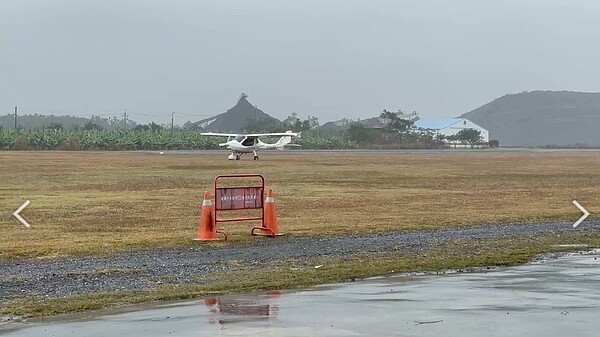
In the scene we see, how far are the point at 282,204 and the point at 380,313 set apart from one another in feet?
59.2

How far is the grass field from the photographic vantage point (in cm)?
1927

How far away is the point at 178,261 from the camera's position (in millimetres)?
15125

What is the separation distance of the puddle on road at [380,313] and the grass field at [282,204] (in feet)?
20.2

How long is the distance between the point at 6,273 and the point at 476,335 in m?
7.48

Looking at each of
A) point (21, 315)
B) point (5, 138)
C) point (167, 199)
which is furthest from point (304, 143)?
point (21, 315)

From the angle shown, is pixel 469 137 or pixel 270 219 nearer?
pixel 270 219

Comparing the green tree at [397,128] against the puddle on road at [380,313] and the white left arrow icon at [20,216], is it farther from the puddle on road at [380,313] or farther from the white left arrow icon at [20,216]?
the puddle on road at [380,313]

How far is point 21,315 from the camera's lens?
1018cm

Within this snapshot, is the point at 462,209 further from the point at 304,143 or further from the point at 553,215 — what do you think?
the point at 304,143

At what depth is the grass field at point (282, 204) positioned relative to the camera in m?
19.3

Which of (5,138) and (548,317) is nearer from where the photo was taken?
(548,317)

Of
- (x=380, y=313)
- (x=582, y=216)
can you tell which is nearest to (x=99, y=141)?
(x=582, y=216)

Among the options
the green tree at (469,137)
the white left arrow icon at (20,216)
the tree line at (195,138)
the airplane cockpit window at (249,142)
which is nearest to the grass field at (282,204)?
the white left arrow icon at (20,216)

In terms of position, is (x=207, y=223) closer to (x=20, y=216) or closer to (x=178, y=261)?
(x=178, y=261)
